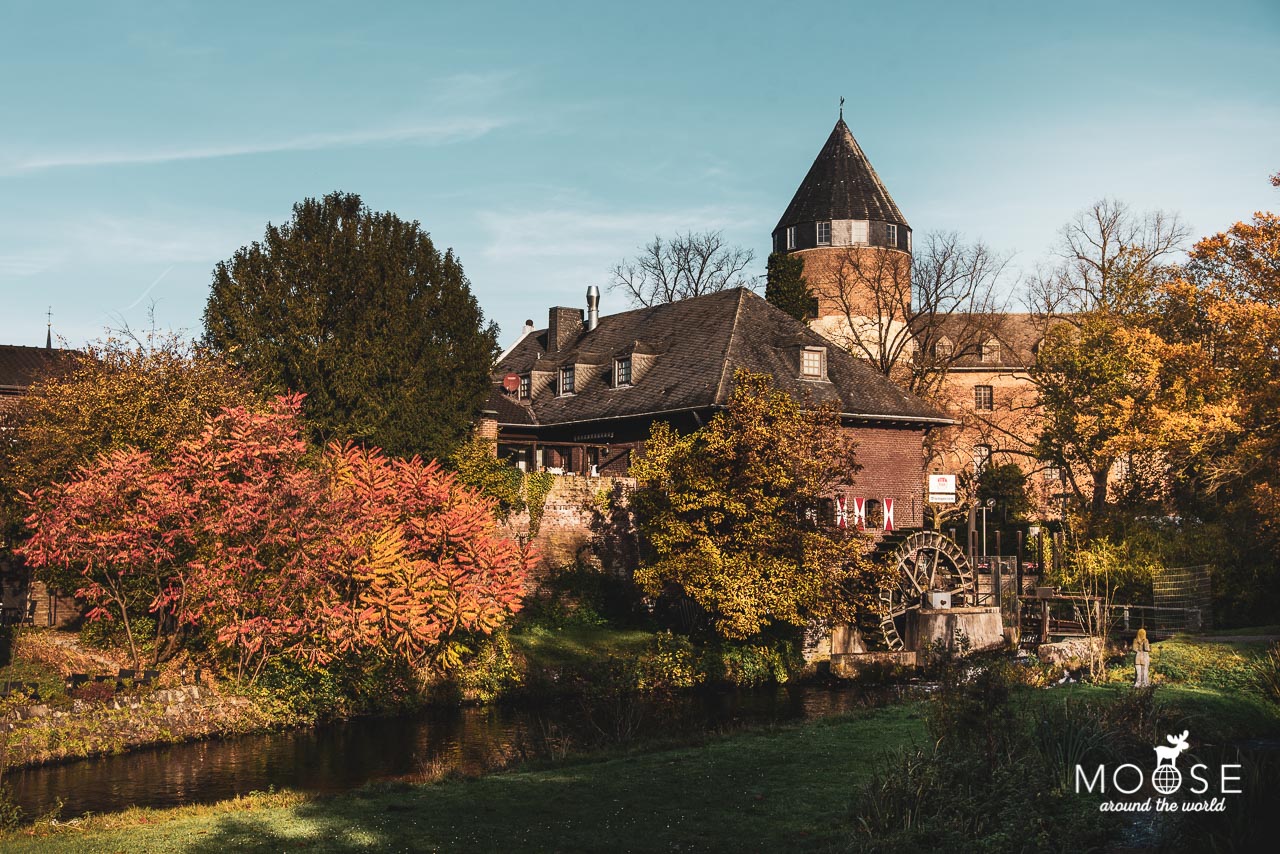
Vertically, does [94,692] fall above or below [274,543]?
below

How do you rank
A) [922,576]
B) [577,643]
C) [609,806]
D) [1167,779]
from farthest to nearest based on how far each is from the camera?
[922,576] < [577,643] < [609,806] < [1167,779]

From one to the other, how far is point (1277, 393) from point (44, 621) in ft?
93.6

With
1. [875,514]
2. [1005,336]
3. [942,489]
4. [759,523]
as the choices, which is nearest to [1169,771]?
[759,523]

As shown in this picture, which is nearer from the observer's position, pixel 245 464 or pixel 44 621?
pixel 245 464

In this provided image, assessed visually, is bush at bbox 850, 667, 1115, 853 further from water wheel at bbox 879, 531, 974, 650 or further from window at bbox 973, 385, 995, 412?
window at bbox 973, 385, 995, 412

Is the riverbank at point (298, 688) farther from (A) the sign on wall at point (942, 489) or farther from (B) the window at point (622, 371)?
(B) the window at point (622, 371)

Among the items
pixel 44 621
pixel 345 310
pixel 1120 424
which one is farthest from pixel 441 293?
pixel 1120 424

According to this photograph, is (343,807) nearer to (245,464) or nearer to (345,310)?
(245,464)

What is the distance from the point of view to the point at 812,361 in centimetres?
3716

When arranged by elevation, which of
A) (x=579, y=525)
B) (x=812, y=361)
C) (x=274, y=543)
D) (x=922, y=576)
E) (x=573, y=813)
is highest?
(x=812, y=361)

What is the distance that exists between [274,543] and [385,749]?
4.35 metres

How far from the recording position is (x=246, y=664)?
2292cm

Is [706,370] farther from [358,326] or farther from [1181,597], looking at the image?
[1181,597]

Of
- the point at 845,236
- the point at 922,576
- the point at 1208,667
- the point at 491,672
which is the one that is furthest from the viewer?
the point at 845,236
